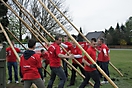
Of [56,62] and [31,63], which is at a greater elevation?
[31,63]

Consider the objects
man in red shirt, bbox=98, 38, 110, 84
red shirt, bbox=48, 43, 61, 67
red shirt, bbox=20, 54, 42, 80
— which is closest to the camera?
red shirt, bbox=20, 54, 42, 80

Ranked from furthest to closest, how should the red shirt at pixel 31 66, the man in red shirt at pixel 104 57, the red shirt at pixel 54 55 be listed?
the man in red shirt at pixel 104 57 < the red shirt at pixel 54 55 < the red shirt at pixel 31 66

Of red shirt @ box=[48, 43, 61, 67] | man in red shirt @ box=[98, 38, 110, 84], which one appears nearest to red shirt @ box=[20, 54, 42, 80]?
red shirt @ box=[48, 43, 61, 67]

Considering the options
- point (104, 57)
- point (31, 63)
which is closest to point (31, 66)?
point (31, 63)

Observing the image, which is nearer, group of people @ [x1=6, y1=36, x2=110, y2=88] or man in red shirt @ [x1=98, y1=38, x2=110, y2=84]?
group of people @ [x1=6, y1=36, x2=110, y2=88]

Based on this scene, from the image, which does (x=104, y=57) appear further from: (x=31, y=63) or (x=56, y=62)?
(x=31, y=63)

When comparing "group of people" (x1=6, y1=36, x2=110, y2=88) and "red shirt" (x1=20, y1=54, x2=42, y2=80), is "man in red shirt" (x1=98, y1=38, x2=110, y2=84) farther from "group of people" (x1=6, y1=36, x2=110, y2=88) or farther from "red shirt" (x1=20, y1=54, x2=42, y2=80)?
"red shirt" (x1=20, y1=54, x2=42, y2=80)

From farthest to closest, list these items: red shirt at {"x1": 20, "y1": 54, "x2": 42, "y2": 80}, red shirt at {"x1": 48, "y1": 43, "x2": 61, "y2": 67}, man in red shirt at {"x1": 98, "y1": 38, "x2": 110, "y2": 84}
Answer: man in red shirt at {"x1": 98, "y1": 38, "x2": 110, "y2": 84}, red shirt at {"x1": 48, "y1": 43, "x2": 61, "y2": 67}, red shirt at {"x1": 20, "y1": 54, "x2": 42, "y2": 80}

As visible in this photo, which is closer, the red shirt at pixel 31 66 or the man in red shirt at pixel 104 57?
the red shirt at pixel 31 66

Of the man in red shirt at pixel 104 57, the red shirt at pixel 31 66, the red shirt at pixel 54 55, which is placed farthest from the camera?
the man in red shirt at pixel 104 57

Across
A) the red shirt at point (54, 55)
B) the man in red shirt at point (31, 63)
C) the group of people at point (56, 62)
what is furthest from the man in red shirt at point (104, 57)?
the man in red shirt at point (31, 63)

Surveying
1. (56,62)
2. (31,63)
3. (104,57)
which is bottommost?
(104,57)

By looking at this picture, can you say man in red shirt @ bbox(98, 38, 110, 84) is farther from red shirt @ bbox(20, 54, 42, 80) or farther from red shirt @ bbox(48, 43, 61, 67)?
red shirt @ bbox(20, 54, 42, 80)

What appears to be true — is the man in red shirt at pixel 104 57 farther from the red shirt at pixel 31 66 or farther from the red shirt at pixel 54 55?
the red shirt at pixel 31 66
